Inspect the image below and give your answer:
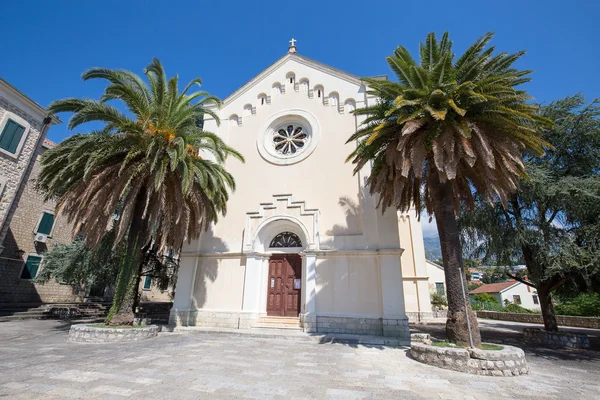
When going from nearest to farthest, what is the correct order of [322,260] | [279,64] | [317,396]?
[317,396], [322,260], [279,64]

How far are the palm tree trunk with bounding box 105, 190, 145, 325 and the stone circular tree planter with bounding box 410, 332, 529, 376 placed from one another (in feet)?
31.7

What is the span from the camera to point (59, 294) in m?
18.7

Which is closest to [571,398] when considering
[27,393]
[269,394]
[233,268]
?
[269,394]

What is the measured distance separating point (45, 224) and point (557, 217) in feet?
87.7

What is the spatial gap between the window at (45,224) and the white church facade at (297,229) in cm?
1126

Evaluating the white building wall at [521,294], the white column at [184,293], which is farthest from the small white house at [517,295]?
the white column at [184,293]

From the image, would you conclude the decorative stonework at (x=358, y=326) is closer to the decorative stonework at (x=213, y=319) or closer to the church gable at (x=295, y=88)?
the decorative stonework at (x=213, y=319)

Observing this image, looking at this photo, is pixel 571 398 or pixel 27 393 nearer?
pixel 27 393

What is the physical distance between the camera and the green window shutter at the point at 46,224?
17547 millimetres

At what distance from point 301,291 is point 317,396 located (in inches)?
306

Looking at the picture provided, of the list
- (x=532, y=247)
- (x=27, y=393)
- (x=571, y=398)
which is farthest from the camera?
(x=532, y=247)

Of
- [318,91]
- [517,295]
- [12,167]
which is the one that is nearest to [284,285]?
[318,91]

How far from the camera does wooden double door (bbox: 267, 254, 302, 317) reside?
1232 centimetres

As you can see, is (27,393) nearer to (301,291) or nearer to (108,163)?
(108,163)
